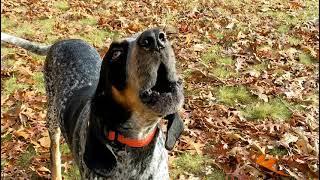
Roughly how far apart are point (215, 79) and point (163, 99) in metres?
4.35

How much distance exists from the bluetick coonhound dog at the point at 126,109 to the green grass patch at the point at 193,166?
144 cm

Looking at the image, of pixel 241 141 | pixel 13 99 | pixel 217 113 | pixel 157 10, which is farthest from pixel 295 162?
pixel 157 10

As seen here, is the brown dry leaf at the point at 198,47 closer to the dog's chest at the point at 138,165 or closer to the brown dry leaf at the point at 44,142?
the brown dry leaf at the point at 44,142

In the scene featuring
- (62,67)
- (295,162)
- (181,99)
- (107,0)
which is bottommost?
(107,0)

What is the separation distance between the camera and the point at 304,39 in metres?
8.69

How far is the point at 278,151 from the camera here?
566cm

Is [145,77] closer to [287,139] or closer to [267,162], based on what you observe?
[267,162]

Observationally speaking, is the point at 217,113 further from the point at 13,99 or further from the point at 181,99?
the point at 181,99

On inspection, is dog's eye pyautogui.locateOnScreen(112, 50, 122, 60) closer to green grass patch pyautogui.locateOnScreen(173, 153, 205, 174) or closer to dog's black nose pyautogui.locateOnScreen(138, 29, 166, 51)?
dog's black nose pyautogui.locateOnScreen(138, 29, 166, 51)

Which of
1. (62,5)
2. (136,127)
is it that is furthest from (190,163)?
(62,5)

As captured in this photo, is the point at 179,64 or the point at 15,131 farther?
the point at 179,64

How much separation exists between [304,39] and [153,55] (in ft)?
20.8

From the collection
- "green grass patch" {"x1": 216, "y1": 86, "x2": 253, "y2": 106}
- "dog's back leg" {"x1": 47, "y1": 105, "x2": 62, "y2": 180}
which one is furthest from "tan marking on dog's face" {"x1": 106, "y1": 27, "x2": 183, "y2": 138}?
Answer: "green grass patch" {"x1": 216, "y1": 86, "x2": 253, "y2": 106}

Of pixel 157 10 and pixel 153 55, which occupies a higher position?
pixel 153 55
